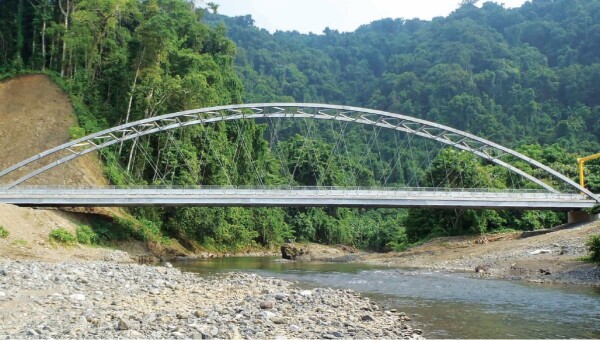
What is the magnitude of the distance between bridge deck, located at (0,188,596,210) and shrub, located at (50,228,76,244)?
9.37 feet

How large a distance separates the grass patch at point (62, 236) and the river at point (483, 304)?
14.6 metres

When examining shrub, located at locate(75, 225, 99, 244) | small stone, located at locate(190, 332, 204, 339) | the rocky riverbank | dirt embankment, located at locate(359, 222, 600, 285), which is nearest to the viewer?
small stone, located at locate(190, 332, 204, 339)

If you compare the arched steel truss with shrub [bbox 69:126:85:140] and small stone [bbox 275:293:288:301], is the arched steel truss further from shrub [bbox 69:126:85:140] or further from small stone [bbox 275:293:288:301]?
small stone [bbox 275:293:288:301]

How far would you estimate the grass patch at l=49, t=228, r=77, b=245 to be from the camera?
3517 cm

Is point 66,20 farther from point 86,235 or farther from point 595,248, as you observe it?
point 595,248

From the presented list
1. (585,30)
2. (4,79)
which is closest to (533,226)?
(4,79)

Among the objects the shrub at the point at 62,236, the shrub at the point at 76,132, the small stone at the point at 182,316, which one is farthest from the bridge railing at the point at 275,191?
the small stone at the point at 182,316

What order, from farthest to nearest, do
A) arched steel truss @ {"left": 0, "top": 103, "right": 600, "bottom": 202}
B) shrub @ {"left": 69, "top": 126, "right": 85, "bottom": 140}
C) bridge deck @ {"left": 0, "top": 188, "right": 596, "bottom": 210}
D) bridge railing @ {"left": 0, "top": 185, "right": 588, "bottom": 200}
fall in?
shrub @ {"left": 69, "top": 126, "right": 85, "bottom": 140} < arched steel truss @ {"left": 0, "top": 103, "right": 600, "bottom": 202} < bridge railing @ {"left": 0, "top": 185, "right": 588, "bottom": 200} < bridge deck @ {"left": 0, "top": 188, "right": 596, "bottom": 210}

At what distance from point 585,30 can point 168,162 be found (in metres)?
101

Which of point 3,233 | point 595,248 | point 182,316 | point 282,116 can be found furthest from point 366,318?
point 282,116

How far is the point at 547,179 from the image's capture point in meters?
59.7

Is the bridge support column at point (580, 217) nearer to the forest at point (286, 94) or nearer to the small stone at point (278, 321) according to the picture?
the forest at point (286, 94)

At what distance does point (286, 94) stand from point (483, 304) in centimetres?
12267

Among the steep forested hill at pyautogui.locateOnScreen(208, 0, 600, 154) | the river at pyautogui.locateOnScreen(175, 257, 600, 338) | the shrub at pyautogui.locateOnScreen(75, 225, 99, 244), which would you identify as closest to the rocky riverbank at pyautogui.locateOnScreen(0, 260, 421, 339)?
the river at pyautogui.locateOnScreen(175, 257, 600, 338)
